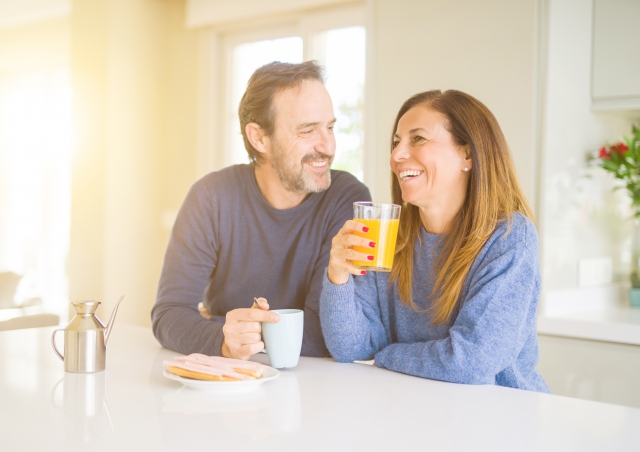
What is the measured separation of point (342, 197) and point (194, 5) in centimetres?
313

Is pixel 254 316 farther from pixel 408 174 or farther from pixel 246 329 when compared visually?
pixel 408 174

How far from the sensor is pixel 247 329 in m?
1.35

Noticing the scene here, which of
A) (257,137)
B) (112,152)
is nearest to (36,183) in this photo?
(112,152)

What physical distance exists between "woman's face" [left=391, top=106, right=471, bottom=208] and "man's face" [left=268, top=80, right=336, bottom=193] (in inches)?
13.2

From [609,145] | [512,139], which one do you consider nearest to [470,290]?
[512,139]

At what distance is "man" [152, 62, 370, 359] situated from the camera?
70.7 inches

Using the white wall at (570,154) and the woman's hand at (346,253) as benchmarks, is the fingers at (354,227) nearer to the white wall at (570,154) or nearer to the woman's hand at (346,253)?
the woman's hand at (346,253)

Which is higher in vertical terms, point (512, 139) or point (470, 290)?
point (512, 139)

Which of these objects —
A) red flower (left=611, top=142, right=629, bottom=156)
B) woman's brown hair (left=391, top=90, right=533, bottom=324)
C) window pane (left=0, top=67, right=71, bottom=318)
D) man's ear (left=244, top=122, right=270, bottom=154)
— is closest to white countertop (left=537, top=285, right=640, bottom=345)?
red flower (left=611, top=142, right=629, bottom=156)

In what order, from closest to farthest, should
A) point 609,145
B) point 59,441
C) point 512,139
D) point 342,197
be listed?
point 59,441
point 342,197
point 512,139
point 609,145

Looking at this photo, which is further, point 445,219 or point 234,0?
point 234,0

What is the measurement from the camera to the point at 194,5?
4.52 metres

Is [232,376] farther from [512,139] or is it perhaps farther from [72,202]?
[72,202]

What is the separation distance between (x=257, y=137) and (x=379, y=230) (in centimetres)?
84
